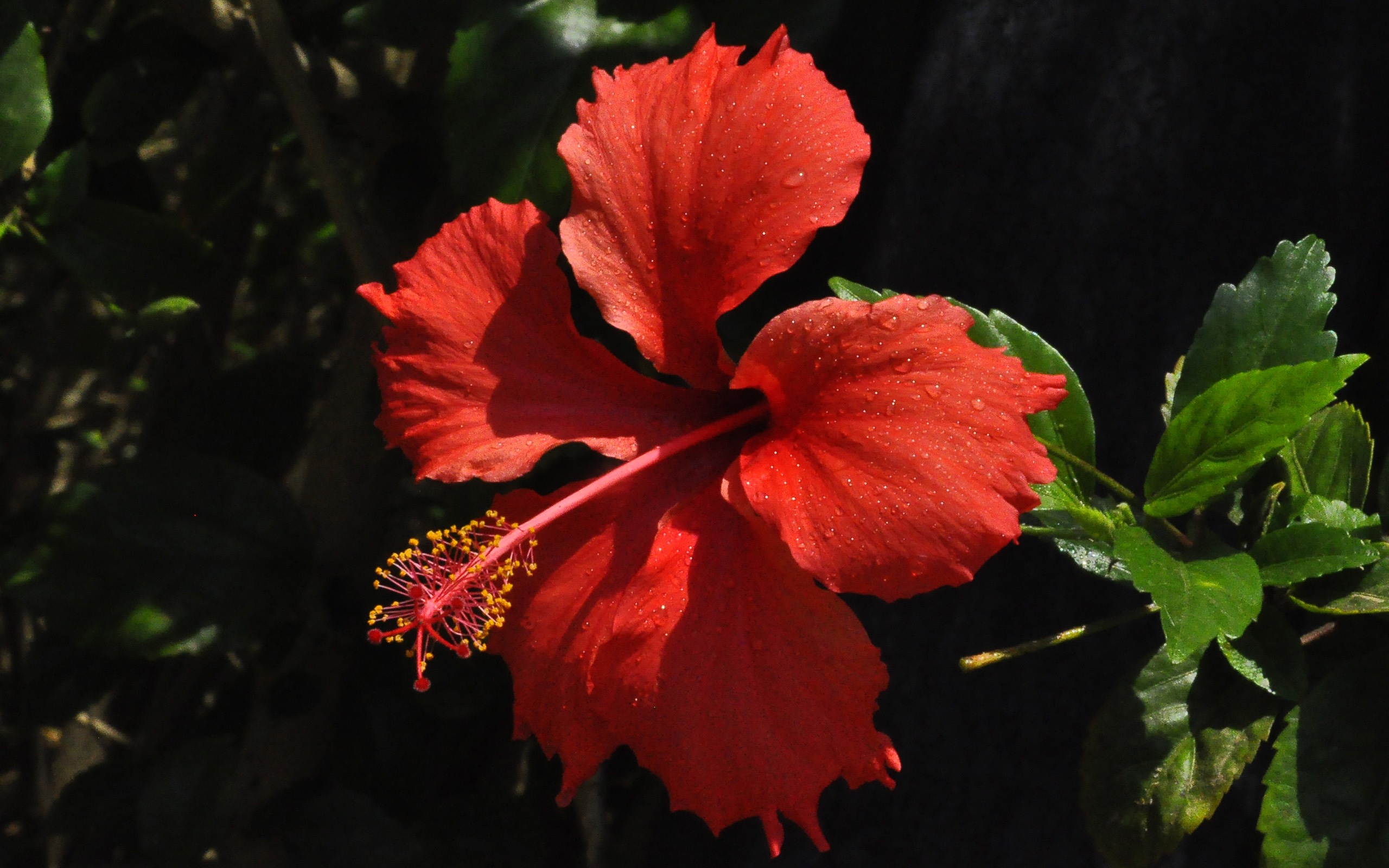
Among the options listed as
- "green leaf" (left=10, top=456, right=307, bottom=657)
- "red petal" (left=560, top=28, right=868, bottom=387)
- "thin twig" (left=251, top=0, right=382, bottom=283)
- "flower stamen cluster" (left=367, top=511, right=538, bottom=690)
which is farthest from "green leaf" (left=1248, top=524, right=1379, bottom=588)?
"green leaf" (left=10, top=456, right=307, bottom=657)

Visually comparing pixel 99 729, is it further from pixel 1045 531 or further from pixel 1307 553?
pixel 1307 553

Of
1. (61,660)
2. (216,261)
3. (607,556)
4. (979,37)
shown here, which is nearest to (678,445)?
(607,556)

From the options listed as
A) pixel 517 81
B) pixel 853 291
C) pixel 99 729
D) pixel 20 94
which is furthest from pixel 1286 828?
pixel 99 729

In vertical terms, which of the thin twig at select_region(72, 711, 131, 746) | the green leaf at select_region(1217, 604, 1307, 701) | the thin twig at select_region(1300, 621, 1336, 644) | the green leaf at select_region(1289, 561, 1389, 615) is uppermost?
the green leaf at select_region(1289, 561, 1389, 615)

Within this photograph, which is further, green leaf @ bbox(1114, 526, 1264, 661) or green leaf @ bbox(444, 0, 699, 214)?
green leaf @ bbox(444, 0, 699, 214)

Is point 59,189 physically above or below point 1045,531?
above

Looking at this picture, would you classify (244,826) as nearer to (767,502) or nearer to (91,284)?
(91,284)

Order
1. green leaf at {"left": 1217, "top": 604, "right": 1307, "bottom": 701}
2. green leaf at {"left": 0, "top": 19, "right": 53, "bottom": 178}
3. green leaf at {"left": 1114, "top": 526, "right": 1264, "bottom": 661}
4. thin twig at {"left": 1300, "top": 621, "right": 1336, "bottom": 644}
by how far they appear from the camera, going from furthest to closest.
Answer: green leaf at {"left": 0, "top": 19, "right": 53, "bottom": 178}, thin twig at {"left": 1300, "top": 621, "right": 1336, "bottom": 644}, green leaf at {"left": 1217, "top": 604, "right": 1307, "bottom": 701}, green leaf at {"left": 1114, "top": 526, "right": 1264, "bottom": 661}

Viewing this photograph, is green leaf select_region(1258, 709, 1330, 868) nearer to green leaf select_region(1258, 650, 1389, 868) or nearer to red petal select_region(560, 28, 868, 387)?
green leaf select_region(1258, 650, 1389, 868)
